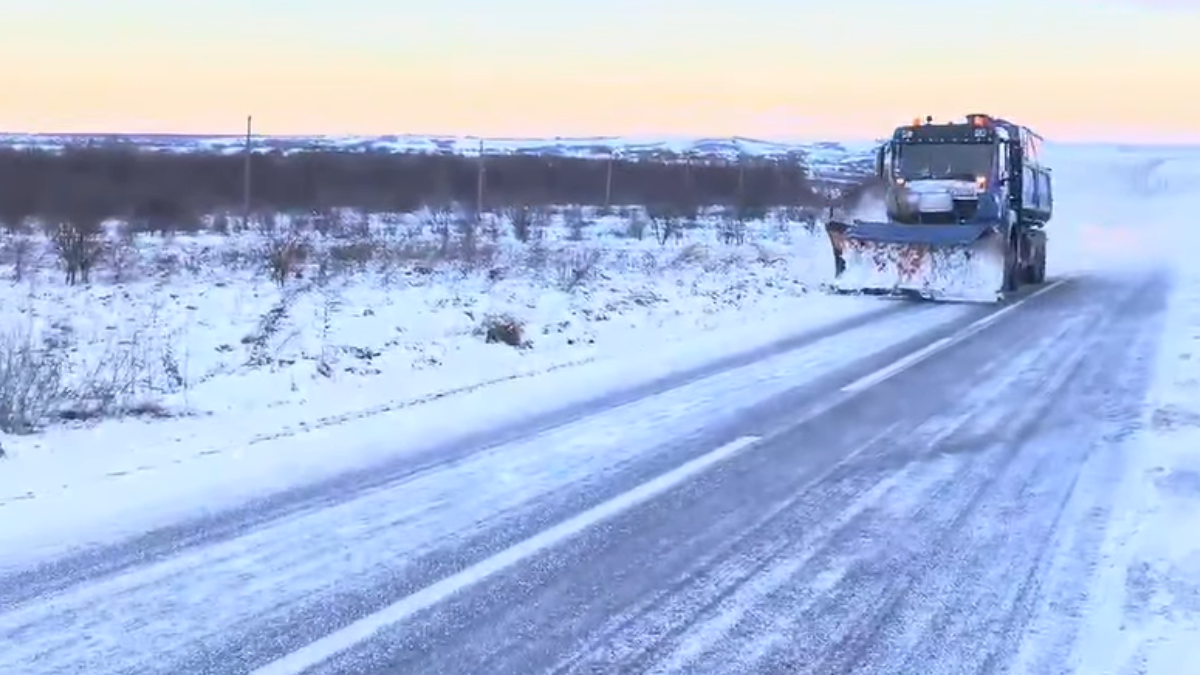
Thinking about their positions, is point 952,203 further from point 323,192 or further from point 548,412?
point 323,192

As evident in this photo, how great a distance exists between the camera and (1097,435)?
30.9ft

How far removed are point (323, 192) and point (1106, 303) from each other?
29.8 meters

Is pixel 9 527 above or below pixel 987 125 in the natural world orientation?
below

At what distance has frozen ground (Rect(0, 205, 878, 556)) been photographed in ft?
26.2

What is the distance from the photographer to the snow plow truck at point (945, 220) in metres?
22.3

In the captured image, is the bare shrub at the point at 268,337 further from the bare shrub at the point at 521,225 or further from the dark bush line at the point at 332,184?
the bare shrub at the point at 521,225

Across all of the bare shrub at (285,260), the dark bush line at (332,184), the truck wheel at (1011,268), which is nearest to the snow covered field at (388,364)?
the bare shrub at (285,260)

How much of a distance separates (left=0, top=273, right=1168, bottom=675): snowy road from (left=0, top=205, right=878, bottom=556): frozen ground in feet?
2.77

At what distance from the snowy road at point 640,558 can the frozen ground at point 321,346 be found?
844mm

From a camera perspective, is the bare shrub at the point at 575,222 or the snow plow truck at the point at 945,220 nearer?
the snow plow truck at the point at 945,220

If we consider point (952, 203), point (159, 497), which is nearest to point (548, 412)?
A: point (159, 497)

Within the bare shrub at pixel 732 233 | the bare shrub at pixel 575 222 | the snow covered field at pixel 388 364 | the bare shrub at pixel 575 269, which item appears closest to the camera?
the snow covered field at pixel 388 364

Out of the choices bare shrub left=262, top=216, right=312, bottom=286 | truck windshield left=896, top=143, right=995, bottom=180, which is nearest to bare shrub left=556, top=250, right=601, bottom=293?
bare shrub left=262, top=216, right=312, bottom=286

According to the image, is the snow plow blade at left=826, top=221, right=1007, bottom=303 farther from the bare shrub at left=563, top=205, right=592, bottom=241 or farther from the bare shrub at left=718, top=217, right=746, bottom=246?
the bare shrub at left=563, top=205, right=592, bottom=241
